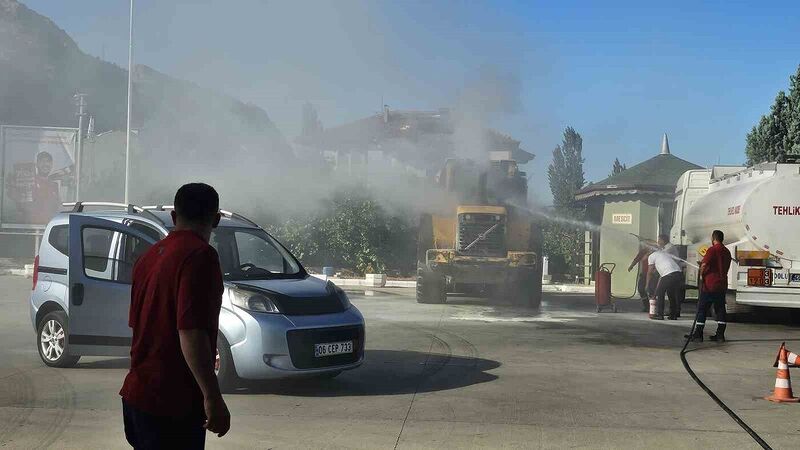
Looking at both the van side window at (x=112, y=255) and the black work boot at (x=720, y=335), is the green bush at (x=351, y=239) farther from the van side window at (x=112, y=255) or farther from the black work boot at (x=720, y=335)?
the van side window at (x=112, y=255)

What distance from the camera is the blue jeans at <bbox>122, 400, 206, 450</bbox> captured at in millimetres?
3201

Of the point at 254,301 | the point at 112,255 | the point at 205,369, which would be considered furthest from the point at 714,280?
the point at 205,369

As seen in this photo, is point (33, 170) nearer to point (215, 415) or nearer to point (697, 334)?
point (697, 334)

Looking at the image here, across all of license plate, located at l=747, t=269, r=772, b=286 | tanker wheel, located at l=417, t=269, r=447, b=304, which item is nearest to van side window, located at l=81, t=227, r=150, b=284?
tanker wheel, located at l=417, t=269, r=447, b=304

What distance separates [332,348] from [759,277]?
967cm

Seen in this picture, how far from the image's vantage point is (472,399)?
785 centimetres

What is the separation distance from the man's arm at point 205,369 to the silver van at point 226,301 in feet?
15.1

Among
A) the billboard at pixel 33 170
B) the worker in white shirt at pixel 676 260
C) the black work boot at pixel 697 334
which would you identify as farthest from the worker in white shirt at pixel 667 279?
the billboard at pixel 33 170

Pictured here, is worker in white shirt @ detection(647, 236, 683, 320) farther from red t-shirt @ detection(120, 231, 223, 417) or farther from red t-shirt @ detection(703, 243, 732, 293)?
red t-shirt @ detection(120, 231, 223, 417)

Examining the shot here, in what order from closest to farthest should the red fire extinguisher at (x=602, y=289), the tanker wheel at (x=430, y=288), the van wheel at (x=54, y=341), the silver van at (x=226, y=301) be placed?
1. the silver van at (x=226, y=301)
2. the van wheel at (x=54, y=341)
3. the red fire extinguisher at (x=602, y=289)
4. the tanker wheel at (x=430, y=288)

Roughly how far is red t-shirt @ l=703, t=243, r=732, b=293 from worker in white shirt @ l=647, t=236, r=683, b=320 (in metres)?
3.11

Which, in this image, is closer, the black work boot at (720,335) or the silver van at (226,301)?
the silver van at (226,301)

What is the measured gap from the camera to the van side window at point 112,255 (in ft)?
29.1

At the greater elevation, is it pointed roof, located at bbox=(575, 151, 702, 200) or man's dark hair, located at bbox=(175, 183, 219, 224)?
pointed roof, located at bbox=(575, 151, 702, 200)
